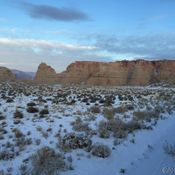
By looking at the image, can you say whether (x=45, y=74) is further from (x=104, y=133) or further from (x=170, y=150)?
(x=170, y=150)

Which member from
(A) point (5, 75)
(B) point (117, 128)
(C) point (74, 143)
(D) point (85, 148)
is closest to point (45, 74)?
(A) point (5, 75)

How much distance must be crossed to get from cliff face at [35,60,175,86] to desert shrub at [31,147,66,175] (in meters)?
98.4

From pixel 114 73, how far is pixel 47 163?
341 ft

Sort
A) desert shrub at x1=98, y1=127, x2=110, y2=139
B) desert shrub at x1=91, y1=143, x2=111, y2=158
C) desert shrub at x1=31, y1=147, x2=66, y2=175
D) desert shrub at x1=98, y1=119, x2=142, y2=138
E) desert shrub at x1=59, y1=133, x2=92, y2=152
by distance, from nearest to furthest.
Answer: desert shrub at x1=31, y1=147, x2=66, y2=175
desert shrub at x1=91, y1=143, x2=111, y2=158
desert shrub at x1=59, y1=133, x2=92, y2=152
desert shrub at x1=98, y1=127, x2=110, y2=139
desert shrub at x1=98, y1=119, x2=142, y2=138

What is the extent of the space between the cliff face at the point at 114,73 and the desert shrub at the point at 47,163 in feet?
323

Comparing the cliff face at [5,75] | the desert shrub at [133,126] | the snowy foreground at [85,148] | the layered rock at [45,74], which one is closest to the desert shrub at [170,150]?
the snowy foreground at [85,148]

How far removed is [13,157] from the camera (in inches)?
353

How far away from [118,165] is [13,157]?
2.86 meters

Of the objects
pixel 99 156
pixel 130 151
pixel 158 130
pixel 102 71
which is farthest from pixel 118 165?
pixel 102 71

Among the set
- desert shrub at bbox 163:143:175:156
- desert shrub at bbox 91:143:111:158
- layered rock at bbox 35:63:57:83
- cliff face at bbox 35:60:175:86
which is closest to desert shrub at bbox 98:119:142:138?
desert shrub at bbox 91:143:111:158

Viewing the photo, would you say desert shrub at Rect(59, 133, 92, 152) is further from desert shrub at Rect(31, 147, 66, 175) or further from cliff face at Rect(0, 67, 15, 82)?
cliff face at Rect(0, 67, 15, 82)

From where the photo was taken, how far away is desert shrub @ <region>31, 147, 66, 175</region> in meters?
7.64

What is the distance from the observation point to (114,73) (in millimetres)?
111375

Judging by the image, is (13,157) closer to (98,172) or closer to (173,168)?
(98,172)
